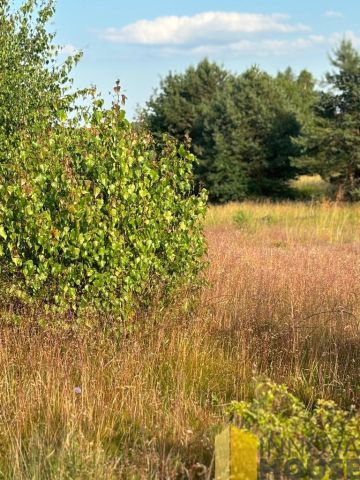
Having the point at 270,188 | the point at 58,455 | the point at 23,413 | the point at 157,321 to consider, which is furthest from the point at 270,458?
the point at 270,188

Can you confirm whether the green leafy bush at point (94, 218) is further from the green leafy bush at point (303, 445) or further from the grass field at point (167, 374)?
the green leafy bush at point (303, 445)

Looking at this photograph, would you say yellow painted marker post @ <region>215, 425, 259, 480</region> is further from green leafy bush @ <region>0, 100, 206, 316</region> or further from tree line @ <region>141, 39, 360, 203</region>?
tree line @ <region>141, 39, 360, 203</region>

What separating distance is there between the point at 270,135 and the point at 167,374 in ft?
72.4

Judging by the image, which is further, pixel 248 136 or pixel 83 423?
pixel 248 136

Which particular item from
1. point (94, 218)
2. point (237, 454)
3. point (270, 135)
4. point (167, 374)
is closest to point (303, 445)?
point (237, 454)

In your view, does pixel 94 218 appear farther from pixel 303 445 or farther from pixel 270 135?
pixel 270 135

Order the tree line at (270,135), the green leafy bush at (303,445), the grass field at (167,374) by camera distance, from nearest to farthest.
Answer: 1. the green leafy bush at (303,445)
2. the grass field at (167,374)
3. the tree line at (270,135)

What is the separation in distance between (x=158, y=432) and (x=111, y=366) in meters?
0.96

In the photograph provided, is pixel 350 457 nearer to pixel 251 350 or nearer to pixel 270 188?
pixel 251 350

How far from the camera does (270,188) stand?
25.4 metres

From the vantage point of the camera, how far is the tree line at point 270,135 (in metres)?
21.7

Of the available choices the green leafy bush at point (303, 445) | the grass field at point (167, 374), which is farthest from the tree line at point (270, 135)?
the green leafy bush at point (303, 445)

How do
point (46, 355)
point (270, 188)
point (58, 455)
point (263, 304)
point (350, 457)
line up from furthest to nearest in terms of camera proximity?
point (270, 188) → point (263, 304) → point (46, 355) → point (58, 455) → point (350, 457)

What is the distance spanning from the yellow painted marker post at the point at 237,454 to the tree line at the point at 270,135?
19358 mm
